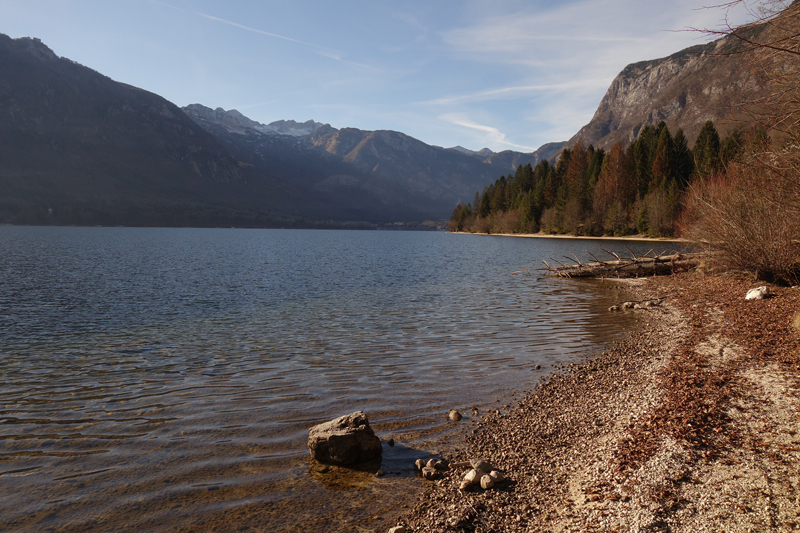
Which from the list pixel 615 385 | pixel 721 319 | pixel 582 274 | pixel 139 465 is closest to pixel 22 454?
pixel 139 465

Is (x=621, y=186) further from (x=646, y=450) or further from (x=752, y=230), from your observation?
(x=646, y=450)

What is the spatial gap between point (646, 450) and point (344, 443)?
4.82 metres

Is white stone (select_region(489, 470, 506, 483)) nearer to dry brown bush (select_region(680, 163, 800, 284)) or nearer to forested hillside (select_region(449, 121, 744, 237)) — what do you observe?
dry brown bush (select_region(680, 163, 800, 284))

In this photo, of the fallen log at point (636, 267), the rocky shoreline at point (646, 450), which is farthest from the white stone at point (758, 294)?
the fallen log at point (636, 267)

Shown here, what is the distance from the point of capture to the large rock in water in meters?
7.49

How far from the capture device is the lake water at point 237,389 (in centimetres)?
648

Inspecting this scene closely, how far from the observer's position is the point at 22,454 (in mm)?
7758

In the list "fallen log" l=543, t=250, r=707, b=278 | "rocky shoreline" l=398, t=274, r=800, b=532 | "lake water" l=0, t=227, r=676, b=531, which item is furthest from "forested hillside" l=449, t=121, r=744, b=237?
"rocky shoreline" l=398, t=274, r=800, b=532

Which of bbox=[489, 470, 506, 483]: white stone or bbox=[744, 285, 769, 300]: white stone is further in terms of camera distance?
bbox=[744, 285, 769, 300]: white stone

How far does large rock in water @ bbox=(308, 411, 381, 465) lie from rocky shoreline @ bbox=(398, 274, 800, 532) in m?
1.24

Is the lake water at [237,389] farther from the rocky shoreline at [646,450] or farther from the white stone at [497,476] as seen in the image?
the white stone at [497,476]

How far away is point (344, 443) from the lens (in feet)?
24.5

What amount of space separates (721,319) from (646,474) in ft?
45.3

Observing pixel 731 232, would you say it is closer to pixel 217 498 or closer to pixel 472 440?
pixel 472 440
